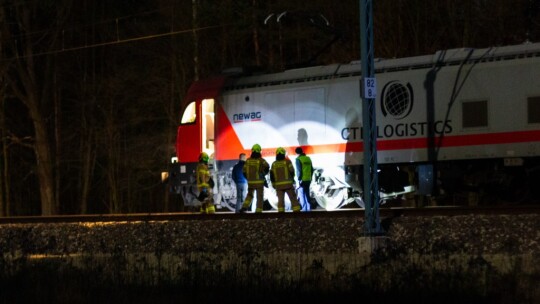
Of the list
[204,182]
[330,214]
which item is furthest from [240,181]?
[330,214]

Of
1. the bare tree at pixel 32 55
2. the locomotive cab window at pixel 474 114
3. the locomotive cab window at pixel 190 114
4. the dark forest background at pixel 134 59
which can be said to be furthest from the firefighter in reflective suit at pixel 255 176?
the bare tree at pixel 32 55

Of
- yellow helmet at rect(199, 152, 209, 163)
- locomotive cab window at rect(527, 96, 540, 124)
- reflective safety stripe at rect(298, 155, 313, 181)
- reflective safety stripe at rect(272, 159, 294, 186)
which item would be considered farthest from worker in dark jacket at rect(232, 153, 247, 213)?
locomotive cab window at rect(527, 96, 540, 124)

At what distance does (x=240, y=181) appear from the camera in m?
22.2

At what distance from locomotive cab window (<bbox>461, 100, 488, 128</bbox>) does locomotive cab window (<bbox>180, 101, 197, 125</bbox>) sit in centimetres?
844

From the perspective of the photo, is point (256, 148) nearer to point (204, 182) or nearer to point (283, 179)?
point (283, 179)

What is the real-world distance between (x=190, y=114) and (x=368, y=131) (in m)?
11.0

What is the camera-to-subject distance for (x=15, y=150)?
46375 millimetres

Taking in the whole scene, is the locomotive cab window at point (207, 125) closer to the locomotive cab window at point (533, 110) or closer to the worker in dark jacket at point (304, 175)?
the worker in dark jacket at point (304, 175)

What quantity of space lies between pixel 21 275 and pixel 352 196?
1035cm

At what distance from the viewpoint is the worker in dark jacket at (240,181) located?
22.2 metres

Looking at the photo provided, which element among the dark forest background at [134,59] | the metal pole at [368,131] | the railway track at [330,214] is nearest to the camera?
the metal pole at [368,131]

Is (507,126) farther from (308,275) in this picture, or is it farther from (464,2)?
(464,2)

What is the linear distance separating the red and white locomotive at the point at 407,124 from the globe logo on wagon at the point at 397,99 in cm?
2

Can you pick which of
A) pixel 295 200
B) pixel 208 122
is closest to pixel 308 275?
pixel 295 200
